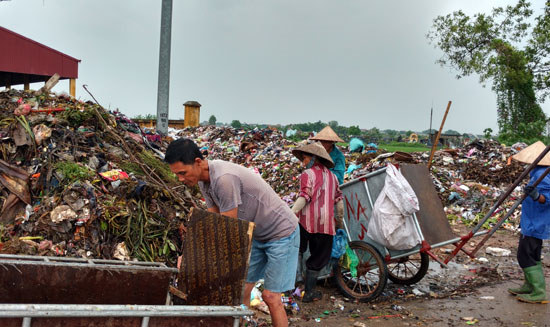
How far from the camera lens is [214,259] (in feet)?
8.38

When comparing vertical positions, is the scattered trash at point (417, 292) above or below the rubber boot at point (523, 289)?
below

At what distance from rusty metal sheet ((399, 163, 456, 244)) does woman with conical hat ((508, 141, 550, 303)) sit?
735mm

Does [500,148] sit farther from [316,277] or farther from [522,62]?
[316,277]

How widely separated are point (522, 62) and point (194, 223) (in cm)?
2258

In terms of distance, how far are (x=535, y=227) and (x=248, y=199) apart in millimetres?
3368

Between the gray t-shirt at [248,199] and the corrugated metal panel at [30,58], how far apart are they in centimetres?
1298

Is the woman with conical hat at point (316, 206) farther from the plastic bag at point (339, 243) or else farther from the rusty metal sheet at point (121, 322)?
the rusty metal sheet at point (121, 322)

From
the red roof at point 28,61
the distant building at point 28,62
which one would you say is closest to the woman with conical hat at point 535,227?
the distant building at point 28,62

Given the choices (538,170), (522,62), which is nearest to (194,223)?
(538,170)

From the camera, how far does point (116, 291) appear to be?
288 centimetres

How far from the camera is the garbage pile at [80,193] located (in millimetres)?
4551

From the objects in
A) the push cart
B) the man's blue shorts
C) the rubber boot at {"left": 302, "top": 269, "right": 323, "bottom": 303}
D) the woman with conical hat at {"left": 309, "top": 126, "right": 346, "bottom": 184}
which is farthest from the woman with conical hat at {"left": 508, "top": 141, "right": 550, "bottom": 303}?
the man's blue shorts

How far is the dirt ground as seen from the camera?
4.07 metres

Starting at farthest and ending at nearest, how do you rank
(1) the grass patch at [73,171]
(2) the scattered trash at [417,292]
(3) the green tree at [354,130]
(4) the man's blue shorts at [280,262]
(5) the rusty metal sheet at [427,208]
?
(3) the green tree at [354,130] < (1) the grass patch at [73,171] < (2) the scattered trash at [417,292] < (5) the rusty metal sheet at [427,208] < (4) the man's blue shorts at [280,262]
